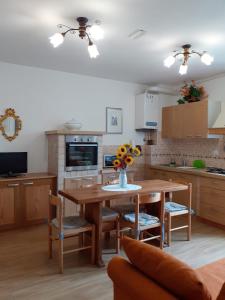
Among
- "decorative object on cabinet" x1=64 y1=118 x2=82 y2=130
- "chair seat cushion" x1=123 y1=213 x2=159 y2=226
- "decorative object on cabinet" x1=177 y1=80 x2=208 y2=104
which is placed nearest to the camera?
"chair seat cushion" x1=123 y1=213 x2=159 y2=226

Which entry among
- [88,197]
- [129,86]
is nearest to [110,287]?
[88,197]

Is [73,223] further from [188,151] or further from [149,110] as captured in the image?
[188,151]

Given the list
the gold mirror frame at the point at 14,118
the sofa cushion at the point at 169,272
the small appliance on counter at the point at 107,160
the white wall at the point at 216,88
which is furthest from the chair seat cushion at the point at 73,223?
the white wall at the point at 216,88

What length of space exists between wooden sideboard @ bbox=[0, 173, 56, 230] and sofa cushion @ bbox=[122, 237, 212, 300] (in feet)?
9.27

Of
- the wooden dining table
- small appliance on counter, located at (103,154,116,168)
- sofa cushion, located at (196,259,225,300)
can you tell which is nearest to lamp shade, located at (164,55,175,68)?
the wooden dining table

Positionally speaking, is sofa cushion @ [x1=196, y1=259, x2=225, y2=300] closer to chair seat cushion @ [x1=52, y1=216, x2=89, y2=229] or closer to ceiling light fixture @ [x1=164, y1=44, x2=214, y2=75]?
chair seat cushion @ [x1=52, y1=216, x2=89, y2=229]

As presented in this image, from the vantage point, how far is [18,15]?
252 cm

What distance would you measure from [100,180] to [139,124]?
1.55 meters

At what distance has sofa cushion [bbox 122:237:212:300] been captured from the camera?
1172 mm

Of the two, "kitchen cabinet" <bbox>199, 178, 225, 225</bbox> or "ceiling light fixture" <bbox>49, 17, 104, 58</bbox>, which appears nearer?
"ceiling light fixture" <bbox>49, 17, 104, 58</bbox>

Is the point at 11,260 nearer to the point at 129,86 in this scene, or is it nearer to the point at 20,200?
the point at 20,200

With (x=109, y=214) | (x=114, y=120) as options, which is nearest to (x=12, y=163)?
(x=109, y=214)

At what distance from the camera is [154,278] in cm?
133

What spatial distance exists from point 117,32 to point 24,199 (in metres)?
2.74
